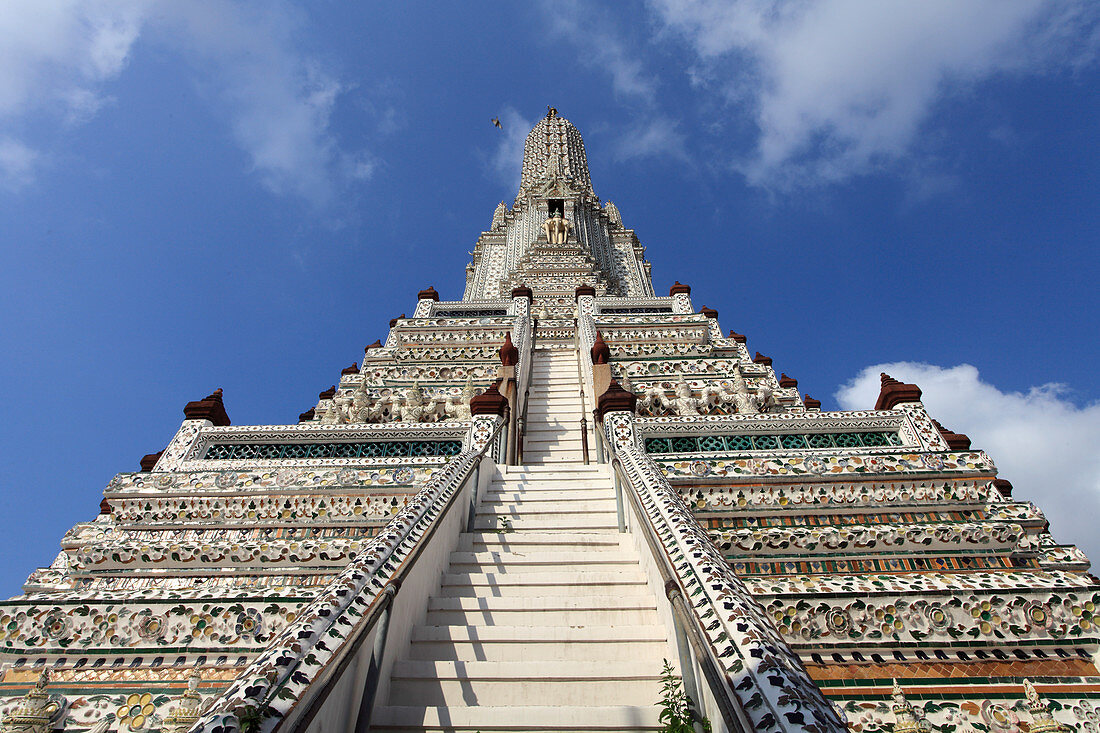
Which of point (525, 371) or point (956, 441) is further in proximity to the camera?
point (525, 371)

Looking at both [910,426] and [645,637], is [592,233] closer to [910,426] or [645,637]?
[910,426]

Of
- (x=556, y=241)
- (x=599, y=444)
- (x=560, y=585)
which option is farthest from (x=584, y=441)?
(x=556, y=241)

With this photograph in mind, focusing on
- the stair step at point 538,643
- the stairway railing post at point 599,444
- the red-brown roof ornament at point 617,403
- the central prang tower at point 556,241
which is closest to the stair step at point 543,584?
the stair step at point 538,643

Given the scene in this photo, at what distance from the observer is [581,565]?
16.3ft

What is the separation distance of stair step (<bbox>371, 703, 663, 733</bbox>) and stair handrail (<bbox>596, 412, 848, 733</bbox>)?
2.35 ft

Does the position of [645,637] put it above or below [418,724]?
above

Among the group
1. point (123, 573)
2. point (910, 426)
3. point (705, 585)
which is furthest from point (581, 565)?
point (910, 426)

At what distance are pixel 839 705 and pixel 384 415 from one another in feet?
25.7

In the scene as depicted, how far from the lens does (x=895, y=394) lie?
8.07 m

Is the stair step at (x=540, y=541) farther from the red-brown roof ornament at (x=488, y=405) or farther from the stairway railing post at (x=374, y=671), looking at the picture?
the red-brown roof ornament at (x=488, y=405)

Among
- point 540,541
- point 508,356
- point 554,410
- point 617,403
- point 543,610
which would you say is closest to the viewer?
point 543,610

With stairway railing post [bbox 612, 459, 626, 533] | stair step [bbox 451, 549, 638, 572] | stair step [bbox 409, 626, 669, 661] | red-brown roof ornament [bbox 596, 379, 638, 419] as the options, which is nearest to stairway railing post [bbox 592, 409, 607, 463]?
red-brown roof ornament [bbox 596, 379, 638, 419]

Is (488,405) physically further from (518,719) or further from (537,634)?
(518,719)

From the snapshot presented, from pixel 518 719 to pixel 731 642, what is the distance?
4.64 feet
